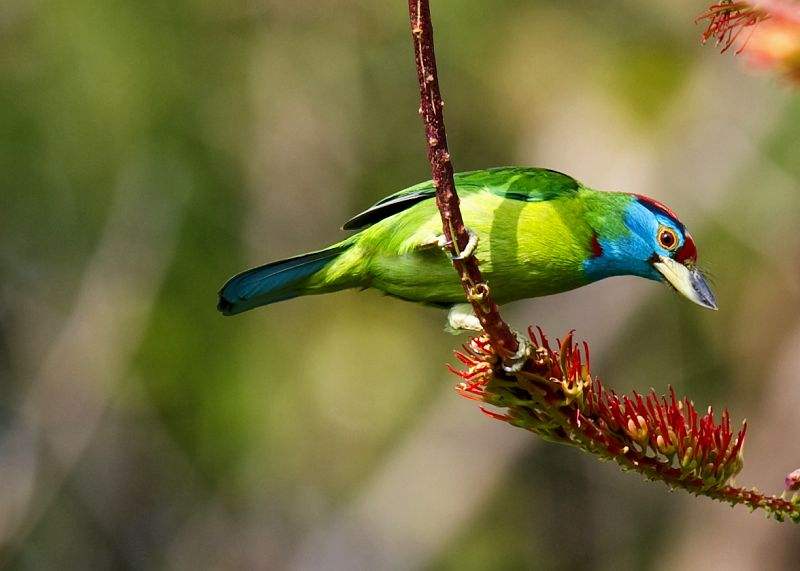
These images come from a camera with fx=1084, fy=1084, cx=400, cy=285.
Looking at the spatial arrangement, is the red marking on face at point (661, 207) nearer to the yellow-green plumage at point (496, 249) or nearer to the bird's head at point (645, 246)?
the bird's head at point (645, 246)

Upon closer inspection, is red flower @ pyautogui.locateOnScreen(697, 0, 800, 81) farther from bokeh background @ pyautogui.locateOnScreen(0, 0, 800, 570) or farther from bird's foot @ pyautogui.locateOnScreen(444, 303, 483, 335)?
bokeh background @ pyautogui.locateOnScreen(0, 0, 800, 570)

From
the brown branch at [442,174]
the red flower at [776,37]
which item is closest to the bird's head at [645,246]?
the brown branch at [442,174]

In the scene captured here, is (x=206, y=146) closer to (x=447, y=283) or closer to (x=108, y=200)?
(x=108, y=200)

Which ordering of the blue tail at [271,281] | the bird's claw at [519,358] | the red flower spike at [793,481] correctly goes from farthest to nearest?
the blue tail at [271,281]
the bird's claw at [519,358]
the red flower spike at [793,481]

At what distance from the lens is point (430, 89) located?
6.48 ft

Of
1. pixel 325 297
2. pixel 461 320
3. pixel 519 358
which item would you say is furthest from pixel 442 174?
pixel 325 297

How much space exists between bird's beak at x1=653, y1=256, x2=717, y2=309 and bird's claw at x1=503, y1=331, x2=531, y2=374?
1.25 m

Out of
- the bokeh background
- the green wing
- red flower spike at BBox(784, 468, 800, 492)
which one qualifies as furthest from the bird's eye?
the bokeh background

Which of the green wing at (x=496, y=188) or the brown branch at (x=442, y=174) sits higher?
the brown branch at (x=442, y=174)

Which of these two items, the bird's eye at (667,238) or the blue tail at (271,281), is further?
the blue tail at (271,281)

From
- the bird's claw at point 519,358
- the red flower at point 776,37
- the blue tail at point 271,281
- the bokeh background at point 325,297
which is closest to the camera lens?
the red flower at point 776,37

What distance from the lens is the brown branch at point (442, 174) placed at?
196 centimetres

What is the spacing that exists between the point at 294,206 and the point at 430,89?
6.86 metres

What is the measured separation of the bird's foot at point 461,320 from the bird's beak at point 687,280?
0.66 metres
